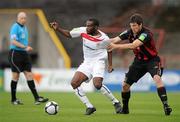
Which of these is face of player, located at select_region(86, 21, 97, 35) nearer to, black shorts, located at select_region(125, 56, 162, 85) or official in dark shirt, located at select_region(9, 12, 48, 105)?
black shorts, located at select_region(125, 56, 162, 85)

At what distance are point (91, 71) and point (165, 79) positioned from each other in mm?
13864

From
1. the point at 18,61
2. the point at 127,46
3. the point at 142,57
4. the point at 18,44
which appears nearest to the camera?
the point at 127,46

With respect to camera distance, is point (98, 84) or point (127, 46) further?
point (98, 84)

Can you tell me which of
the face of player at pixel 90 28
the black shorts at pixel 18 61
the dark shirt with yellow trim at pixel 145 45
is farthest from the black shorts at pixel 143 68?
the black shorts at pixel 18 61

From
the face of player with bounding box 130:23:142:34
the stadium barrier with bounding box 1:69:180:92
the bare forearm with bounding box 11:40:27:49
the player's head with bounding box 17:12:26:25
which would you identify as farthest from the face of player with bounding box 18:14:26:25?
the stadium barrier with bounding box 1:69:180:92

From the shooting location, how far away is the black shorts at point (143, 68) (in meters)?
15.4

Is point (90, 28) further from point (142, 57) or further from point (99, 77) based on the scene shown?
point (142, 57)

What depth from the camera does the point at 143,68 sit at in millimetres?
15656

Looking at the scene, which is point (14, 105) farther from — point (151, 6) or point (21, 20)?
point (151, 6)

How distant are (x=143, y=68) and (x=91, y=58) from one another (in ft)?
4.36

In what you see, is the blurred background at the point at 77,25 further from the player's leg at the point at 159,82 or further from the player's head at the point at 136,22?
the player's head at the point at 136,22

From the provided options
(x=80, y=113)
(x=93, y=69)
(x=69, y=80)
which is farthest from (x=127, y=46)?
(x=69, y=80)

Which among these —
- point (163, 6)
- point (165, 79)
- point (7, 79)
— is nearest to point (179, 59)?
point (165, 79)

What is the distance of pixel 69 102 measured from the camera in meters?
20.2
